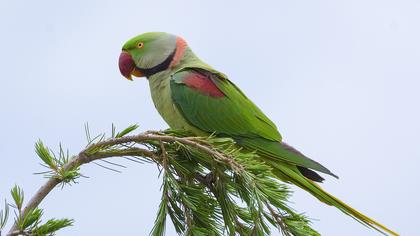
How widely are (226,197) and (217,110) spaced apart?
151cm

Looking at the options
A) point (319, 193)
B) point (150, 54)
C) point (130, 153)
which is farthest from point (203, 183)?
point (150, 54)

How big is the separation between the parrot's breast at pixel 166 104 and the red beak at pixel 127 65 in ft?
1.38

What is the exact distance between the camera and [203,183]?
11.4 feet

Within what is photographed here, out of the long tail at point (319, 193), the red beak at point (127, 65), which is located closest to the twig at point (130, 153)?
the long tail at point (319, 193)

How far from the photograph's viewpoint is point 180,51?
17.5ft

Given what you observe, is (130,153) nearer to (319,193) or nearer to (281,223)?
(281,223)

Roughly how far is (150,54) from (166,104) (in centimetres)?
67

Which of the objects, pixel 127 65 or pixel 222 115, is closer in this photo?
pixel 222 115

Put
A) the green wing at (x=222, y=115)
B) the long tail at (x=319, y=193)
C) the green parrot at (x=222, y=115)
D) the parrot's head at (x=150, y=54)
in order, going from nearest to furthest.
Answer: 1. the long tail at (x=319, y=193)
2. the green parrot at (x=222, y=115)
3. the green wing at (x=222, y=115)
4. the parrot's head at (x=150, y=54)

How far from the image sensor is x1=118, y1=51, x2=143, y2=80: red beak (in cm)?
548

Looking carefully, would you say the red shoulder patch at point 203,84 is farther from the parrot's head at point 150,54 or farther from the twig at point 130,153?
the twig at point 130,153

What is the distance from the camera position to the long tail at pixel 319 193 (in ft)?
12.3

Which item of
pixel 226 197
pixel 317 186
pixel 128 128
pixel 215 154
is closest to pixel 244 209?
pixel 226 197

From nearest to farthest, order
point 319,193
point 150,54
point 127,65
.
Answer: point 319,193 → point 150,54 → point 127,65
